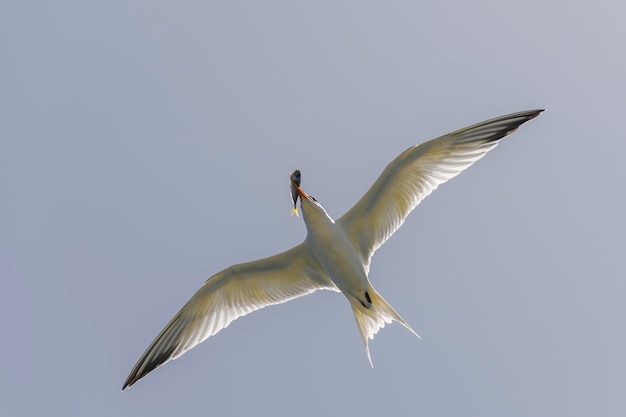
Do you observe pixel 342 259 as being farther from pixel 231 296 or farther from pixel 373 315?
pixel 231 296

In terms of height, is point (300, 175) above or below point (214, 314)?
above

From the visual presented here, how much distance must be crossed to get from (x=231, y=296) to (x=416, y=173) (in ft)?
11.9

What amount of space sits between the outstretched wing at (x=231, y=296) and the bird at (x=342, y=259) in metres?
0.02

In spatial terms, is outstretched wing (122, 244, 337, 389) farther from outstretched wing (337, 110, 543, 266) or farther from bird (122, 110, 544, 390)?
outstretched wing (337, 110, 543, 266)

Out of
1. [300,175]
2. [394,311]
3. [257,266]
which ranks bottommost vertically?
[394,311]

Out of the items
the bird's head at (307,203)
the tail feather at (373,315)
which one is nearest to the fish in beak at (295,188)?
the bird's head at (307,203)

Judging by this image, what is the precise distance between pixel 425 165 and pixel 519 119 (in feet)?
5.12

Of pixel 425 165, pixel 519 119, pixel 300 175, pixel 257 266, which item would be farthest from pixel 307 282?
pixel 519 119

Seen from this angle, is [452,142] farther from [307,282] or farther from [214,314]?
[214,314]

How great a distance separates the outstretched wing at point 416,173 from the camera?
12.8m

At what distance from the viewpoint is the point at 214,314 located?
45.1ft

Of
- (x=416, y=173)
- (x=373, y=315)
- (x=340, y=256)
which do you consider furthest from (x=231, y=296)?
(x=416, y=173)

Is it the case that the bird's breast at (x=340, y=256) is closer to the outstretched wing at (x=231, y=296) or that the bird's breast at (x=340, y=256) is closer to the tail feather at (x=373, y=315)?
the tail feather at (x=373, y=315)

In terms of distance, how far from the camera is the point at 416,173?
1295 cm
